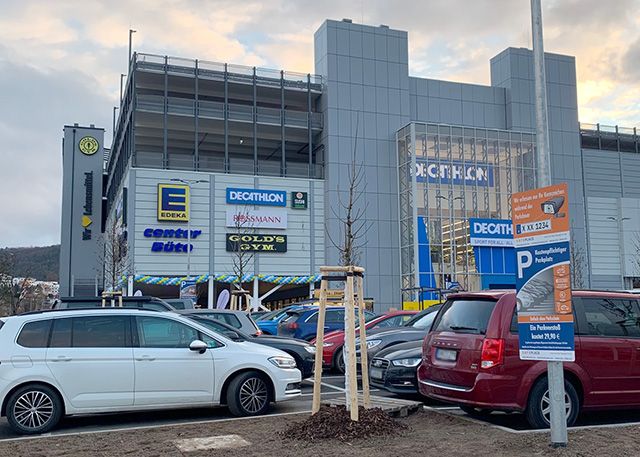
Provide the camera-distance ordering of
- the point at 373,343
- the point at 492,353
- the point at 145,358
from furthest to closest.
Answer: the point at 373,343 < the point at 145,358 < the point at 492,353

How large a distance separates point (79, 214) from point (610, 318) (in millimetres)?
69688

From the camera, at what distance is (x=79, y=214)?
72.4m

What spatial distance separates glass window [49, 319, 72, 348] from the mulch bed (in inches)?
130

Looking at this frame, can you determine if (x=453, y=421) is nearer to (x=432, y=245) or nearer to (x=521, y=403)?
(x=521, y=403)

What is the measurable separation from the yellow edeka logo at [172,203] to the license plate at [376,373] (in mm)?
35762

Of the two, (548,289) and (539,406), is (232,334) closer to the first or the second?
(539,406)

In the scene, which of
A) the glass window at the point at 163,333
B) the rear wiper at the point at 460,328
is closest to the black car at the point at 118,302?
the glass window at the point at 163,333

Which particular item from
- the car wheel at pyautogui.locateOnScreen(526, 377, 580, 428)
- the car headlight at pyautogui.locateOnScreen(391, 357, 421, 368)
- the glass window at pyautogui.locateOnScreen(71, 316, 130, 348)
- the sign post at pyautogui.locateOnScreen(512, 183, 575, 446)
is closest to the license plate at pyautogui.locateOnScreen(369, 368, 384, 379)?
the car headlight at pyautogui.locateOnScreen(391, 357, 421, 368)

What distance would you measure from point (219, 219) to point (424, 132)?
50.3 feet

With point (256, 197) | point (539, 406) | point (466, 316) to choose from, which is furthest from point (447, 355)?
point (256, 197)

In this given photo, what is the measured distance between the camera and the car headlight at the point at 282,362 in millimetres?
10219

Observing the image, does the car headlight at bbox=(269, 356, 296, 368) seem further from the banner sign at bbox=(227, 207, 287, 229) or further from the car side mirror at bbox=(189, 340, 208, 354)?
the banner sign at bbox=(227, 207, 287, 229)

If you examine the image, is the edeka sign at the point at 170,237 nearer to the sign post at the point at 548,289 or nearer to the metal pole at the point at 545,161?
the metal pole at the point at 545,161

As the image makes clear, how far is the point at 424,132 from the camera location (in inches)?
1908
